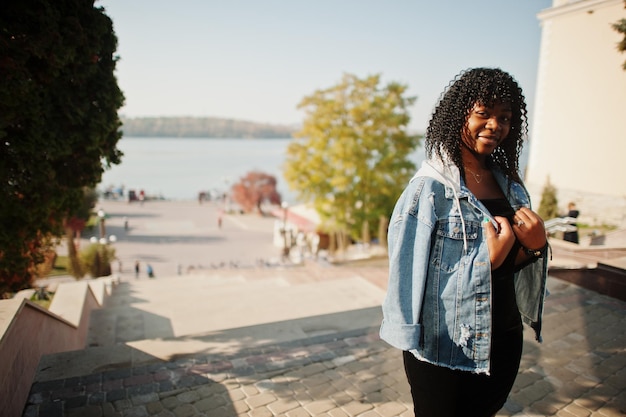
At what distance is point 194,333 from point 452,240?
395cm


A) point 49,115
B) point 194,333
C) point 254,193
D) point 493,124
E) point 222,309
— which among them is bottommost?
point 254,193

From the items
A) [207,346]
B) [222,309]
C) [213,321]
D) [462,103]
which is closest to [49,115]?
[207,346]

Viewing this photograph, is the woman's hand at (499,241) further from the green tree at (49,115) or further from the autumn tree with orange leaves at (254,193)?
the autumn tree with orange leaves at (254,193)

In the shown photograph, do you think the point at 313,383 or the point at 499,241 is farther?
the point at 313,383

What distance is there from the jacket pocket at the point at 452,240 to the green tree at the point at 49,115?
477cm

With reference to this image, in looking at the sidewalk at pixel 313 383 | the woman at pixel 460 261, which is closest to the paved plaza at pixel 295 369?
the sidewalk at pixel 313 383

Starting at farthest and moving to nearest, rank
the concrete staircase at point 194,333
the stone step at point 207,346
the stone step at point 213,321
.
A: 1. the stone step at point 213,321
2. the stone step at point 207,346
3. the concrete staircase at point 194,333

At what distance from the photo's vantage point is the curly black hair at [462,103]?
5.51ft

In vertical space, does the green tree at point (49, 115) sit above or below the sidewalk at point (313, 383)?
above

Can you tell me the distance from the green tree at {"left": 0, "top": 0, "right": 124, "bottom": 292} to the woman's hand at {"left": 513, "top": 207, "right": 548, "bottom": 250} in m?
5.02

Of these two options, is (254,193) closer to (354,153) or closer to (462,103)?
(354,153)

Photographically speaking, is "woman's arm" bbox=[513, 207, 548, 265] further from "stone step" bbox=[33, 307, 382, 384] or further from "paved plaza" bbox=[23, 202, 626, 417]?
"stone step" bbox=[33, 307, 382, 384]

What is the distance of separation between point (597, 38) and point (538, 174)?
595 cm

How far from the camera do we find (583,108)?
15695 millimetres
